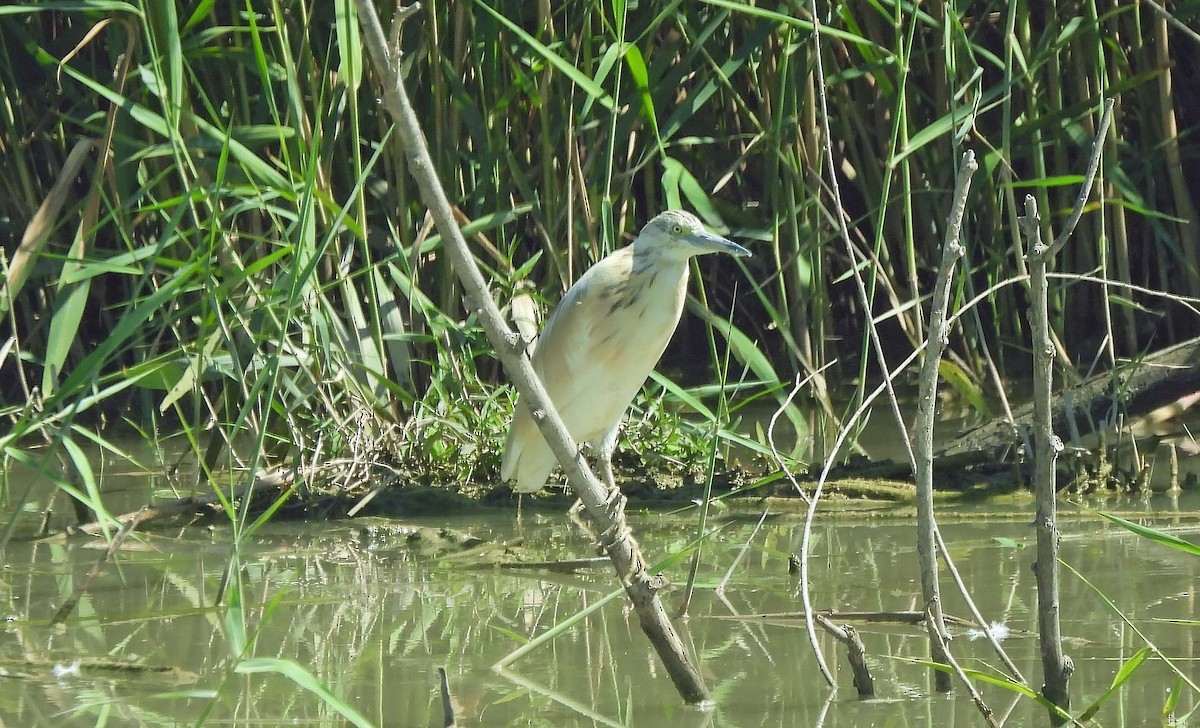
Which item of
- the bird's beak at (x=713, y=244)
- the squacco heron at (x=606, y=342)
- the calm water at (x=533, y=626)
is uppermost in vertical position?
the bird's beak at (x=713, y=244)

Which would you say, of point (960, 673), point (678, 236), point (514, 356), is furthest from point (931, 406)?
point (678, 236)

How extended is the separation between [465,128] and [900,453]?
5.25 ft

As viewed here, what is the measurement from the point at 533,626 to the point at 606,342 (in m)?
0.89

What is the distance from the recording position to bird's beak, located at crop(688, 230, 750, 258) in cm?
315

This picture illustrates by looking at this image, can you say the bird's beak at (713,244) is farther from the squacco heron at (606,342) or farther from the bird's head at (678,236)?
the squacco heron at (606,342)

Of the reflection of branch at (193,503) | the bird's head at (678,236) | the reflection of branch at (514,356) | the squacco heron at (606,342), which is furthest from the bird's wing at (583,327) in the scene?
the reflection of branch at (514,356)

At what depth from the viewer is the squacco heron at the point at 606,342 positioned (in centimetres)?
353

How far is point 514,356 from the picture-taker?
6.67 feet

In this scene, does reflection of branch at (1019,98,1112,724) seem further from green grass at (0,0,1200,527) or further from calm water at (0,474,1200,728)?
green grass at (0,0,1200,527)

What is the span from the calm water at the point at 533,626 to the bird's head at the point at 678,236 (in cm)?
70

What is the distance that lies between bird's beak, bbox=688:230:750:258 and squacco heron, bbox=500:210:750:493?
11 cm

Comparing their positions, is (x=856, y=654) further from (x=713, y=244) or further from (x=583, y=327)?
(x=583, y=327)

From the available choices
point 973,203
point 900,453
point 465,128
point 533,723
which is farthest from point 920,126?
point 533,723

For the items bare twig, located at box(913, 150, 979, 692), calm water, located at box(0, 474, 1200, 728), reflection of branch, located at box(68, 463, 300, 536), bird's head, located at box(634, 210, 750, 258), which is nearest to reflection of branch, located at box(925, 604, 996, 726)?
bare twig, located at box(913, 150, 979, 692)
